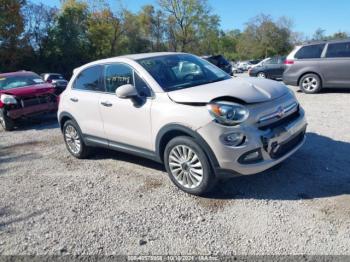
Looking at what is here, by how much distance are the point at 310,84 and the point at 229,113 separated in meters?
8.05

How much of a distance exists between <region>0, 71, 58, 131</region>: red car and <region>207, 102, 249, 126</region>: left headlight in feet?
22.5

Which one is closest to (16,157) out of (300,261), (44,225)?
(44,225)

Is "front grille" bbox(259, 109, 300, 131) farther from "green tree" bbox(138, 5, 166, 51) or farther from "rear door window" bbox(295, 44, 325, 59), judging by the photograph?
"green tree" bbox(138, 5, 166, 51)

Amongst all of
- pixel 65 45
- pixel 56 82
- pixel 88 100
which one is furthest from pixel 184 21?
pixel 88 100

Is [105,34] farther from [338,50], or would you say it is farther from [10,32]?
[338,50]

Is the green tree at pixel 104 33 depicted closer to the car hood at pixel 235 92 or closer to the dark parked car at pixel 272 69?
the dark parked car at pixel 272 69

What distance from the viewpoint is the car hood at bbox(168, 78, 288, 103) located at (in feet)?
12.3

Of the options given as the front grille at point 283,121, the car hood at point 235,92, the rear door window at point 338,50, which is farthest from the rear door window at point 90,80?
the rear door window at point 338,50

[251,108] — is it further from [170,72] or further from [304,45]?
[304,45]

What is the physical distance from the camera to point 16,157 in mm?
6520

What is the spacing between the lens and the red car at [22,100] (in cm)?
878

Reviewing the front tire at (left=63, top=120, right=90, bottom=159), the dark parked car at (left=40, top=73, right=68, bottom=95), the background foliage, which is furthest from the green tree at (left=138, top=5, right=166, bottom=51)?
the front tire at (left=63, top=120, right=90, bottom=159)

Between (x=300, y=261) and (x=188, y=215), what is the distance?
1.29 meters

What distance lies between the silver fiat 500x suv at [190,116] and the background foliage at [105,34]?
30.8 metres
